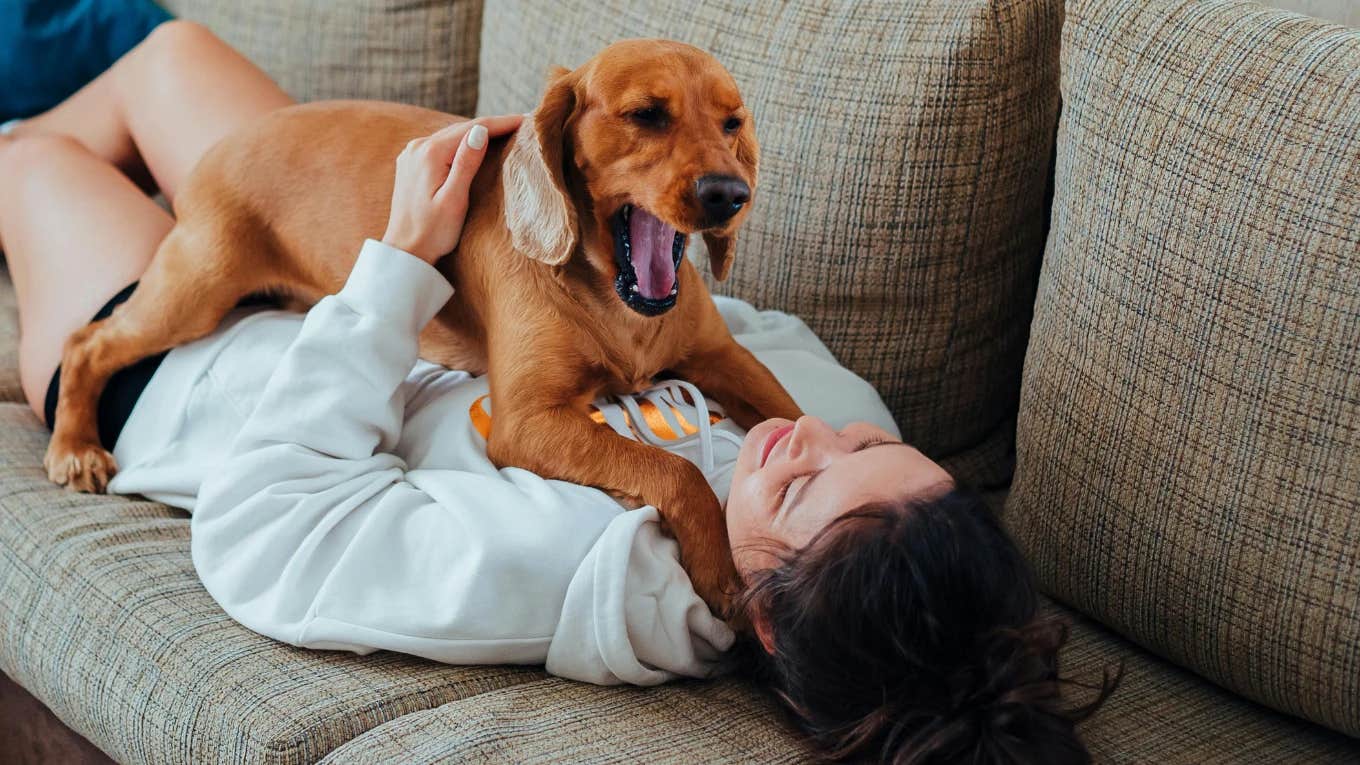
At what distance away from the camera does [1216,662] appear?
1.25 metres

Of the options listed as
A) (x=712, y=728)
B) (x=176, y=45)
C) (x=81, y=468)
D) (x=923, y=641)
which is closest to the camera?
(x=923, y=641)

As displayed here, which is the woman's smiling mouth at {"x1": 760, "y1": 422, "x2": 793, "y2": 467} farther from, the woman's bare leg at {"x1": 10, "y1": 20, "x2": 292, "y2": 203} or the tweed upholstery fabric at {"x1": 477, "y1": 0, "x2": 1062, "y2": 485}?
the woman's bare leg at {"x1": 10, "y1": 20, "x2": 292, "y2": 203}

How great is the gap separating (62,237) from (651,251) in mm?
1043

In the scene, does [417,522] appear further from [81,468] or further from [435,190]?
[81,468]

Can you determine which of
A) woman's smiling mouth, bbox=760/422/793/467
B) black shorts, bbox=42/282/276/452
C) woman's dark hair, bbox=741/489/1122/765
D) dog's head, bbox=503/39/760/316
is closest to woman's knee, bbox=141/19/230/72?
black shorts, bbox=42/282/276/452

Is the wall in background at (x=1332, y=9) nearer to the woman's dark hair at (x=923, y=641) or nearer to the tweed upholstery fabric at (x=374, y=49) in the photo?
the woman's dark hair at (x=923, y=641)

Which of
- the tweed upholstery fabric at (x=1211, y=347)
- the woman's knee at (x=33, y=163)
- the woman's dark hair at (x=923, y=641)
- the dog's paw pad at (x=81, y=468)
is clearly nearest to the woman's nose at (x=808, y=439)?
the woman's dark hair at (x=923, y=641)

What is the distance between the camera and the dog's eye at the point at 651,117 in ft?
4.13

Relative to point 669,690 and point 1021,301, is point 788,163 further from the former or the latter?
point 669,690

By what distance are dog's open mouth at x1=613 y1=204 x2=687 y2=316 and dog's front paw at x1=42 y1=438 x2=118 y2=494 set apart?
2.47ft

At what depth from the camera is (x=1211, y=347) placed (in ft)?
3.92

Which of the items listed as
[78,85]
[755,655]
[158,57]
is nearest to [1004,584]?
[755,655]

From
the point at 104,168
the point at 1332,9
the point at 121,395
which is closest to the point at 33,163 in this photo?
the point at 104,168

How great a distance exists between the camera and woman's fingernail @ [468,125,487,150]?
4.59 ft
